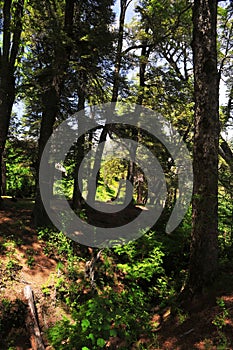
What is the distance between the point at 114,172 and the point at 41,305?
1383cm

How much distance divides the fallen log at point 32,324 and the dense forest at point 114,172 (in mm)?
25

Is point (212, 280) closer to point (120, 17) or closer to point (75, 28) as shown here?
point (75, 28)

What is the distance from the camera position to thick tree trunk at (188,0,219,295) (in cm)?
517

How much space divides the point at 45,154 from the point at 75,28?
17.0 feet

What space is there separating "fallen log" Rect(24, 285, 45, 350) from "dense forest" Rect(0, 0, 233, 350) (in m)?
0.03

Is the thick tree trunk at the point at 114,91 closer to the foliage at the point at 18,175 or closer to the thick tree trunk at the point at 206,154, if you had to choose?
the foliage at the point at 18,175

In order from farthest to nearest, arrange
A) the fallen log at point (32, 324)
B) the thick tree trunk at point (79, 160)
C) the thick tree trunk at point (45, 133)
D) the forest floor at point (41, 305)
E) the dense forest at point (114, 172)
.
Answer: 1. the thick tree trunk at point (79, 160)
2. the thick tree trunk at point (45, 133)
3. the fallen log at point (32, 324)
4. the dense forest at point (114, 172)
5. the forest floor at point (41, 305)

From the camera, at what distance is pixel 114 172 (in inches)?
784

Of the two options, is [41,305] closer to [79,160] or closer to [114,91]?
[79,160]

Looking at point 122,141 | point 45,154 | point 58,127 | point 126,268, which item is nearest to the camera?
point 126,268

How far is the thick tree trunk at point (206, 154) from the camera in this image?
5.17m

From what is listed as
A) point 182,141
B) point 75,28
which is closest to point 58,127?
point 75,28

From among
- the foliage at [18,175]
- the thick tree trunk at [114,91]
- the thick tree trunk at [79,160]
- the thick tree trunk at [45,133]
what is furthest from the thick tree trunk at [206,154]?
the foliage at [18,175]

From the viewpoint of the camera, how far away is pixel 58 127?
1300 cm
